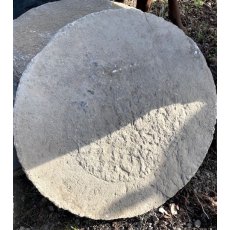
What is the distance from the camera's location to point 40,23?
8.54ft

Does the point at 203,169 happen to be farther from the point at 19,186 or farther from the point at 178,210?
the point at 19,186

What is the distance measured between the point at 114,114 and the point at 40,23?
77cm

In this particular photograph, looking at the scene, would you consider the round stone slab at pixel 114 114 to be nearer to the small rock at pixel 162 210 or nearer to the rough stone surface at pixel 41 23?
the small rock at pixel 162 210

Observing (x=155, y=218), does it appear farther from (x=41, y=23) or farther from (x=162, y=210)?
(x=41, y=23)

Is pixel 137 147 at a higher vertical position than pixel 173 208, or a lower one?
higher

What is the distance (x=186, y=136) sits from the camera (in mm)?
2367

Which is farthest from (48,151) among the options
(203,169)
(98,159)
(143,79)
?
Result: (203,169)

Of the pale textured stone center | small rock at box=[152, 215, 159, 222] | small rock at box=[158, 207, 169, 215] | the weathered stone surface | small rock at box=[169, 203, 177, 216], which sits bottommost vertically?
small rock at box=[152, 215, 159, 222]

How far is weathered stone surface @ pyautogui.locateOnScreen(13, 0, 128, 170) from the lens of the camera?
2.39 m

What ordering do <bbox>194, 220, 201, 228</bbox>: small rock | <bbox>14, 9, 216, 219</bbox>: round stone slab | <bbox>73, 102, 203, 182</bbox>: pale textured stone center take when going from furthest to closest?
1. <bbox>194, 220, 201, 228</bbox>: small rock
2. <bbox>73, 102, 203, 182</bbox>: pale textured stone center
3. <bbox>14, 9, 216, 219</bbox>: round stone slab

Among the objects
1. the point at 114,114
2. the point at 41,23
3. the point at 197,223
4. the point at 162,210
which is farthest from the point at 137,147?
the point at 41,23

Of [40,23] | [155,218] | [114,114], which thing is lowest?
[155,218]

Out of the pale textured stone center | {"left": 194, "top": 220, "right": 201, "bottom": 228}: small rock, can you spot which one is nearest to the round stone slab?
the pale textured stone center

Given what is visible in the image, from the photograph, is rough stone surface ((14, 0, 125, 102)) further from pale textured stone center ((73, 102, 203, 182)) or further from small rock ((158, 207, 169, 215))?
small rock ((158, 207, 169, 215))
